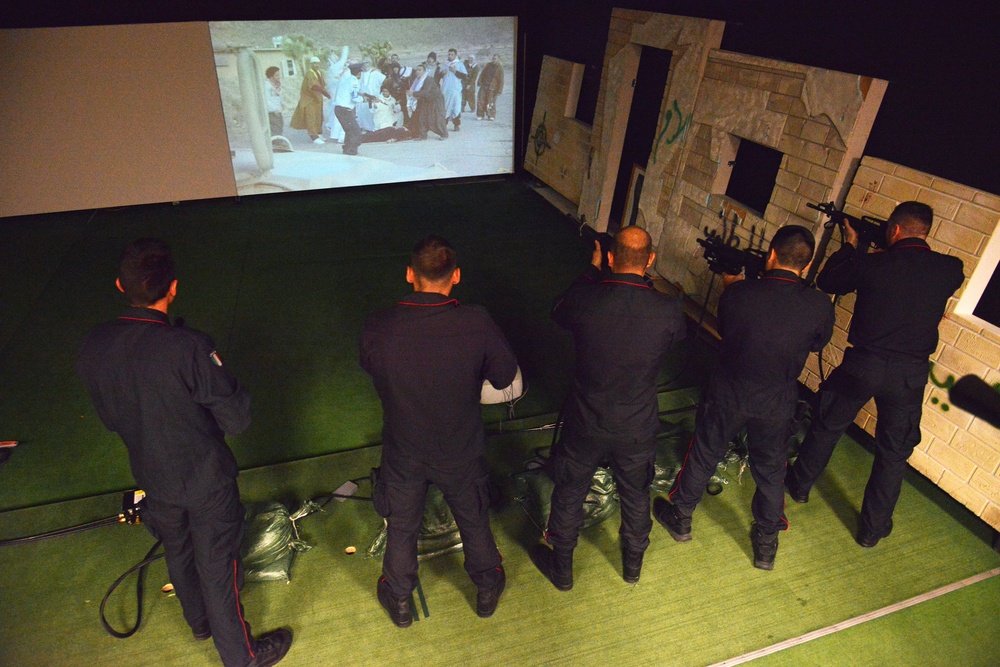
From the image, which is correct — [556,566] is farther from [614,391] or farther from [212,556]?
[212,556]

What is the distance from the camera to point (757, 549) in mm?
3096

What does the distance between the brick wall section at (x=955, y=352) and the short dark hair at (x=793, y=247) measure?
3.98 ft

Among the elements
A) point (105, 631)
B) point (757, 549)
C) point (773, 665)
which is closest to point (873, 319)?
point (757, 549)

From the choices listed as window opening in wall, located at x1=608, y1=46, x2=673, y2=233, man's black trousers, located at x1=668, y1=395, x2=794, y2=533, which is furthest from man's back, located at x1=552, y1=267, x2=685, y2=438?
window opening in wall, located at x1=608, y1=46, x2=673, y2=233

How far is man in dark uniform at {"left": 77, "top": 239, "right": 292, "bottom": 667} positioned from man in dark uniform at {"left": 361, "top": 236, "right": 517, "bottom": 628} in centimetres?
57

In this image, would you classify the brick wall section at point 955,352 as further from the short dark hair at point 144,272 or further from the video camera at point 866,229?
the short dark hair at point 144,272

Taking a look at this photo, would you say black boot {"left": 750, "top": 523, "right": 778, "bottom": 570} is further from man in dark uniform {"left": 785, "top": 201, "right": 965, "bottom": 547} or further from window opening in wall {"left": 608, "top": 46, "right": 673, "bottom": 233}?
window opening in wall {"left": 608, "top": 46, "right": 673, "bottom": 233}

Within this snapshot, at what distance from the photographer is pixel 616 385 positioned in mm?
2551

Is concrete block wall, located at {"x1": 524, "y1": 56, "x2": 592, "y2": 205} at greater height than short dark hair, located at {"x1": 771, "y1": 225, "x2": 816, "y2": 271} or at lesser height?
lesser

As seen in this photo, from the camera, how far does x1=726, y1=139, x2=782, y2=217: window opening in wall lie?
4.70 m

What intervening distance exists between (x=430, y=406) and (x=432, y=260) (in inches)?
21.9

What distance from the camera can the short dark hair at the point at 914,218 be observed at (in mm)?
2846

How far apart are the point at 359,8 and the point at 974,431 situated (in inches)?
299

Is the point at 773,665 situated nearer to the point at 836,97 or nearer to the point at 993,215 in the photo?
the point at 993,215
